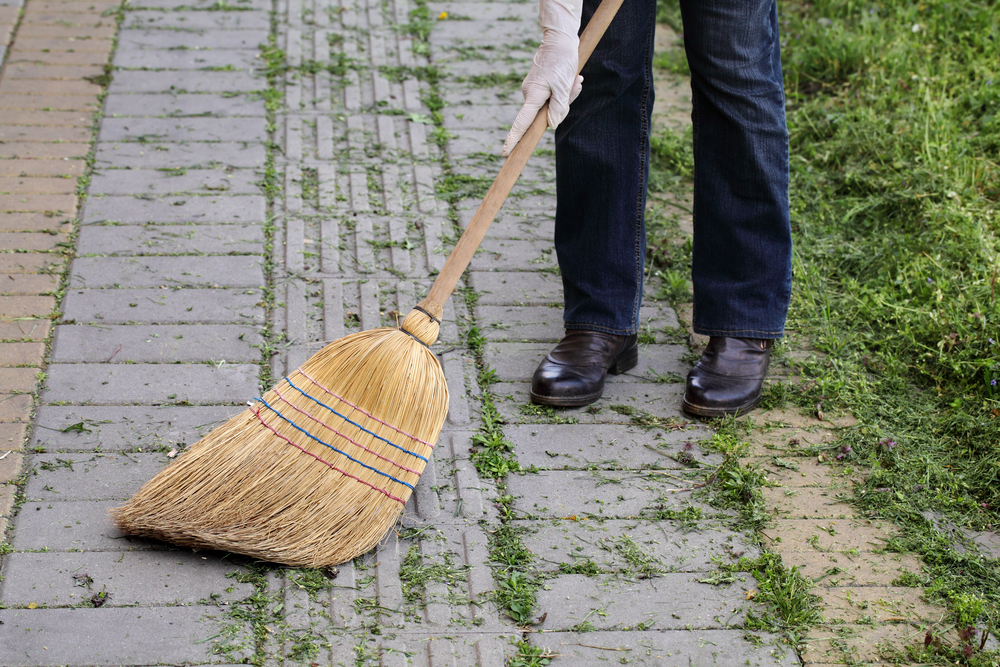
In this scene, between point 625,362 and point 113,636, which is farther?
point 625,362

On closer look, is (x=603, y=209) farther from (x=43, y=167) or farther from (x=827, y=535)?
(x=43, y=167)

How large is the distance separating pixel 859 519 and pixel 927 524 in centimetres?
17

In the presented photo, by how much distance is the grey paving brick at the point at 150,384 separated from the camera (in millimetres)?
2686

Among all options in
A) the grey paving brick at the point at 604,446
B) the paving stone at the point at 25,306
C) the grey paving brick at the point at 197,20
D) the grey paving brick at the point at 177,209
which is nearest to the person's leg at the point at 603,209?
the grey paving brick at the point at 604,446

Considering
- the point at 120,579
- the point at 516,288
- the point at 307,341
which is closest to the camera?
the point at 120,579

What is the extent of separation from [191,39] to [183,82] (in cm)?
50

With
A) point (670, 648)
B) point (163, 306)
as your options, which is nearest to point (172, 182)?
point (163, 306)

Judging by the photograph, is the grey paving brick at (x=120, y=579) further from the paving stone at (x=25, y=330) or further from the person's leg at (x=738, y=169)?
the person's leg at (x=738, y=169)

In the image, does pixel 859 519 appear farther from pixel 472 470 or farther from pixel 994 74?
pixel 994 74

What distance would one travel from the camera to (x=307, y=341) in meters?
2.96

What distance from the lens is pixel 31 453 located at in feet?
8.15

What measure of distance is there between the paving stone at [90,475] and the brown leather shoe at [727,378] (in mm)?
1504

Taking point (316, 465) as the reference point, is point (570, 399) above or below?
below

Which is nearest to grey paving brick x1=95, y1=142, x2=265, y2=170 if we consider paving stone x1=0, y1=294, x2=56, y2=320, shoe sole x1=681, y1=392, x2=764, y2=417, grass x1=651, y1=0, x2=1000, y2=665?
paving stone x1=0, y1=294, x2=56, y2=320
